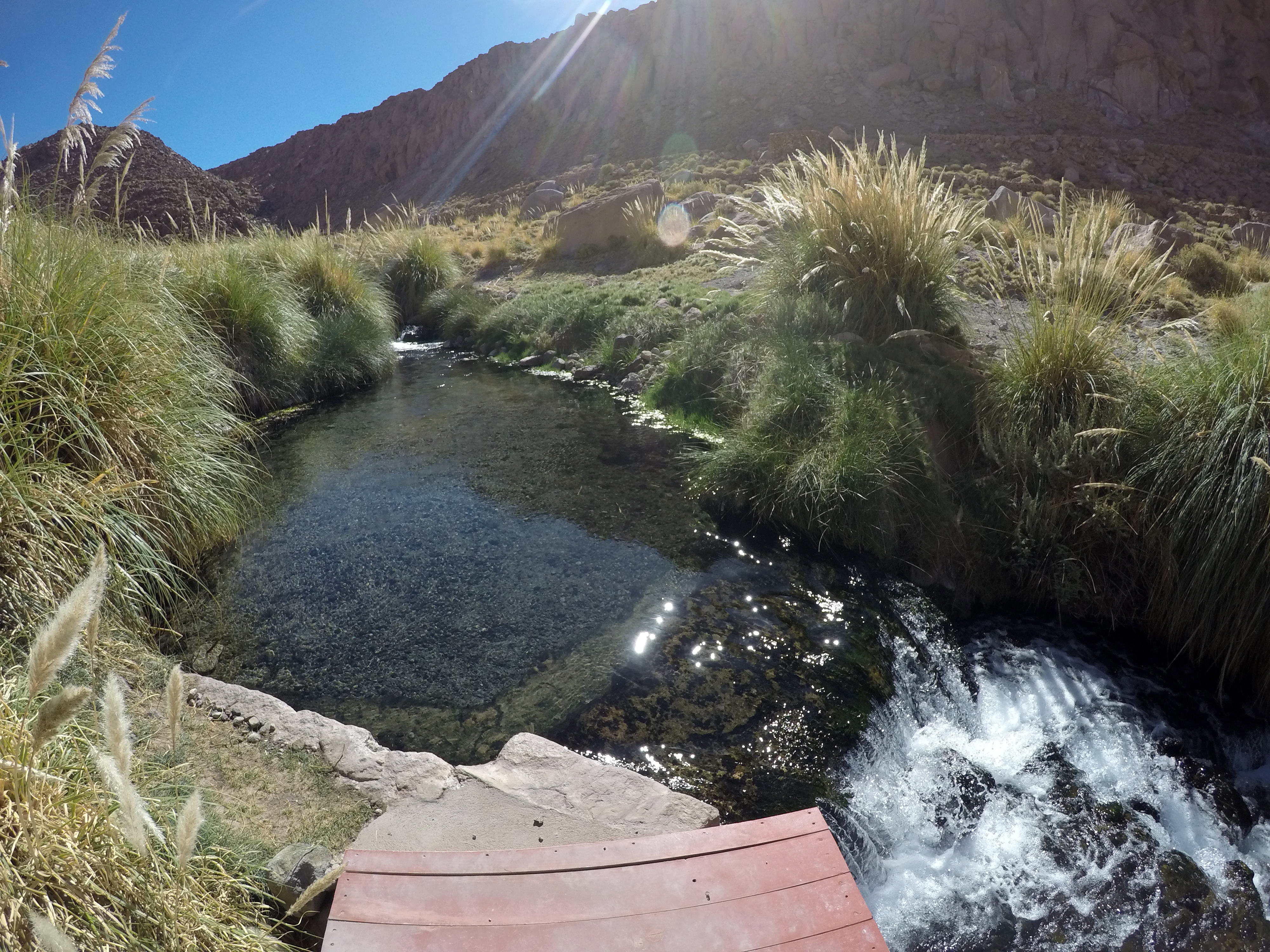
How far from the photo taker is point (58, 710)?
3.55ft

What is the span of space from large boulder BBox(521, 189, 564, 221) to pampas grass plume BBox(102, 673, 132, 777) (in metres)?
19.5

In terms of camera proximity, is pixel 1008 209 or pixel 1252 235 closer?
pixel 1252 235

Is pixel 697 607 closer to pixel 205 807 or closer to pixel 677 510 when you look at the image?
pixel 677 510

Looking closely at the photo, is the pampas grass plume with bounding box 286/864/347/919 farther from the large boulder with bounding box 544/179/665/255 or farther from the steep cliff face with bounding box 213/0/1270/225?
the steep cliff face with bounding box 213/0/1270/225

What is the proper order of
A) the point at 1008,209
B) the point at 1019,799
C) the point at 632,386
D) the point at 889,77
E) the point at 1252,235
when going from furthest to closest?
the point at 889,77
the point at 1008,209
the point at 1252,235
the point at 632,386
the point at 1019,799

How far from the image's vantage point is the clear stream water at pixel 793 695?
2.52 m

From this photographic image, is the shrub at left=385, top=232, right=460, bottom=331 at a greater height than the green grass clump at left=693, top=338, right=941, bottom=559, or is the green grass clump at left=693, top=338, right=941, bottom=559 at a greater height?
the shrub at left=385, top=232, right=460, bottom=331

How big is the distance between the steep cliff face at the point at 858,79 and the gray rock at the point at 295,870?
22415 mm

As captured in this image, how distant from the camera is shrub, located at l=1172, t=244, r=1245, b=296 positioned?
8.13m

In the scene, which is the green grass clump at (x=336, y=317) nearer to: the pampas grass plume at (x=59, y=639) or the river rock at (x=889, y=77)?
the pampas grass plume at (x=59, y=639)

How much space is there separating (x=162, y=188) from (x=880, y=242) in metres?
23.0

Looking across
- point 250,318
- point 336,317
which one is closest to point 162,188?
point 336,317

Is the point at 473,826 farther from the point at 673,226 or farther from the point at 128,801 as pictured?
the point at 673,226

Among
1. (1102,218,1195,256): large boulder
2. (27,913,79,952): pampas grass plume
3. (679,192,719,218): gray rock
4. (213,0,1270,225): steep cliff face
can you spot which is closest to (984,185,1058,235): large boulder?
(1102,218,1195,256): large boulder
